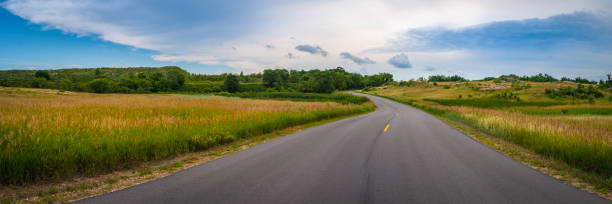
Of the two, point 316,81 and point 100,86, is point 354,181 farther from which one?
point 316,81

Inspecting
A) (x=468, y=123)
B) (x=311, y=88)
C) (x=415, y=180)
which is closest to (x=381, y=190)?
(x=415, y=180)

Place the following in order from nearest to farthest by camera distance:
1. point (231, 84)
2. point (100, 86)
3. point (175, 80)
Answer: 1. point (100, 86)
2. point (231, 84)
3. point (175, 80)

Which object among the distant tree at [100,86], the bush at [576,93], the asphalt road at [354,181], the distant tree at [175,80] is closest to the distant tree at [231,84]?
the distant tree at [175,80]

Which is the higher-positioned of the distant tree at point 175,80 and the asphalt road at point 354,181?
the distant tree at point 175,80

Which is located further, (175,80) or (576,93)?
(175,80)

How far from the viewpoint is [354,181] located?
5219 mm

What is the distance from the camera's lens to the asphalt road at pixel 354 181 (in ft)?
14.2

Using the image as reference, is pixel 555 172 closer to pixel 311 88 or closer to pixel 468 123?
pixel 468 123

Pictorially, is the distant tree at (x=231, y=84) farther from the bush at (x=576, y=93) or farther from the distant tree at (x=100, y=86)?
the bush at (x=576, y=93)

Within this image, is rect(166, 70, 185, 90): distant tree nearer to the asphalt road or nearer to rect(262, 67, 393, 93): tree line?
rect(262, 67, 393, 93): tree line

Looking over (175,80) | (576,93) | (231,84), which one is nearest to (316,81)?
(231,84)

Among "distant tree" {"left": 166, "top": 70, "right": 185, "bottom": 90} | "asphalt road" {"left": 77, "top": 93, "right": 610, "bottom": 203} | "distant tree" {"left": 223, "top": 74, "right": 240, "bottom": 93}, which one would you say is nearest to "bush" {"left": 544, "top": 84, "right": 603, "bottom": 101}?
"asphalt road" {"left": 77, "top": 93, "right": 610, "bottom": 203}

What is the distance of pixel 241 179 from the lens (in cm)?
520

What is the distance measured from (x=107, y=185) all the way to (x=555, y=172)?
32.8 ft
